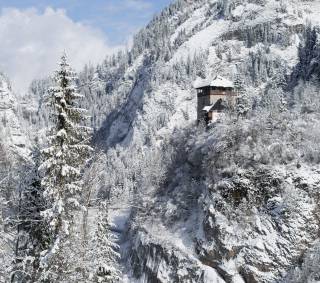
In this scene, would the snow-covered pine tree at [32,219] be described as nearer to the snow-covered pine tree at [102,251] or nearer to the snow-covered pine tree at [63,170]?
the snow-covered pine tree at [63,170]

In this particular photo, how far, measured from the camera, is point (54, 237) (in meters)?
18.8

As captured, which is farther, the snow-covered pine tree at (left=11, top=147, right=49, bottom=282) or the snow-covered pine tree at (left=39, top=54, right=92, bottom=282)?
the snow-covered pine tree at (left=11, top=147, right=49, bottom=282)

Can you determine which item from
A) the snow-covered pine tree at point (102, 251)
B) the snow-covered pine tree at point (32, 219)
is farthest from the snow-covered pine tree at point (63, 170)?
the snow-covered pine tree at point (102, 251)

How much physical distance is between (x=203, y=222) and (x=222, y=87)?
112ft

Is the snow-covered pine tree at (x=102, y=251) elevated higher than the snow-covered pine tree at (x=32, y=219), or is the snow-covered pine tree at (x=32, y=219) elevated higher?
the snow-covered pine tree at (x=32, y=219)

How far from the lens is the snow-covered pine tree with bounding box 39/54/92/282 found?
18500 millimetres

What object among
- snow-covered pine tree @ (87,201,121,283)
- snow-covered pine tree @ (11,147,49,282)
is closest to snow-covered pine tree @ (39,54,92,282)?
snow-covered pine tree @ (11,147,49,282)

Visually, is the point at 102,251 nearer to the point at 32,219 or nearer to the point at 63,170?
the point at 32,219

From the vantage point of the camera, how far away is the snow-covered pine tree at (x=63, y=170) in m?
18.5

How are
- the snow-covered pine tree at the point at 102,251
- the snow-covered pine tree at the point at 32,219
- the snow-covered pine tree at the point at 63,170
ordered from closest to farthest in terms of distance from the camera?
the snow-covered pine tree at the point at 63,170 < the snow-covered pine tree at the point at 32,219 < the snow-covered pine tree at the point at 102,251

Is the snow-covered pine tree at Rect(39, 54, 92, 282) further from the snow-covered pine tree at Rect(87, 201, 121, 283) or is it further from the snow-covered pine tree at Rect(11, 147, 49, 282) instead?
the snow-covered pine tree at Rect(87, 201, 121, 283)

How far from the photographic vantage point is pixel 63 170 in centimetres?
1859

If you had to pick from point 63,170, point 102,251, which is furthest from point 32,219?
point 102,251

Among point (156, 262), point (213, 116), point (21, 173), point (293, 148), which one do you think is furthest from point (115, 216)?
point (21, 173)
